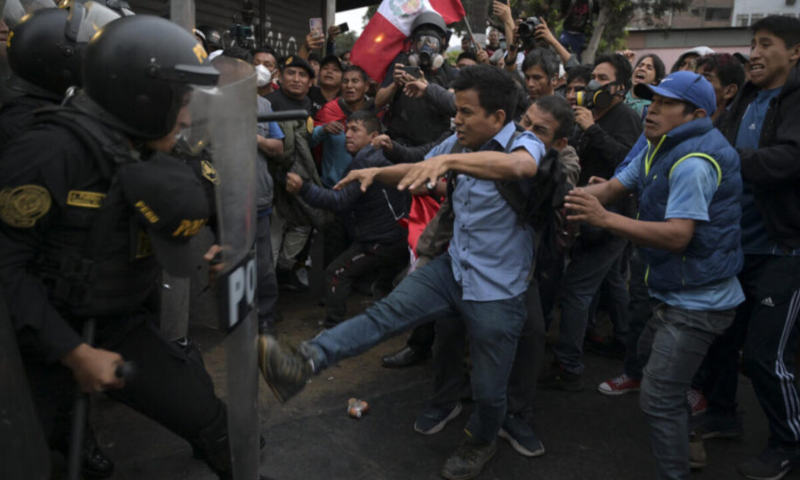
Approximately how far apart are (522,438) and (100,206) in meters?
A: 2.35

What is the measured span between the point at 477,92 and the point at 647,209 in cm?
92

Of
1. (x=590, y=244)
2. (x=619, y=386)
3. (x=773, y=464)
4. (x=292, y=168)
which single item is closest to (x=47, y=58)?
(x=292, y=168)

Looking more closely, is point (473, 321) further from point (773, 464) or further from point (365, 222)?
point (365, 222)

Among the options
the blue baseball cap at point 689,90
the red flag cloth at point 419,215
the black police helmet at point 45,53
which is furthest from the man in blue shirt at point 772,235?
the black police helmet at point 45,53

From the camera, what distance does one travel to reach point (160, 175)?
183 cm

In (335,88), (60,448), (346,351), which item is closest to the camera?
(346,351)

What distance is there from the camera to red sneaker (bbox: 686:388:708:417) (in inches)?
144

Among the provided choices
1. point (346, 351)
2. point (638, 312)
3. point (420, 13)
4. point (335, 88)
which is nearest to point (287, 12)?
point (335, 88)

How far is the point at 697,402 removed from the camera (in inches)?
145

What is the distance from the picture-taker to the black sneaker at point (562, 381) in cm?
399

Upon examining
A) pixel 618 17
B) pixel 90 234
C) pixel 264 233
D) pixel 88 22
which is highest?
pixel 618 17

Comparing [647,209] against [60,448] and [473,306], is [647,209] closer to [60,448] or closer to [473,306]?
[473,306]

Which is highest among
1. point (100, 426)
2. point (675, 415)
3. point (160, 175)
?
point (160, 175)

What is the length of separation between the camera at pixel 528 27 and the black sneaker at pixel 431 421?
3.43 m
